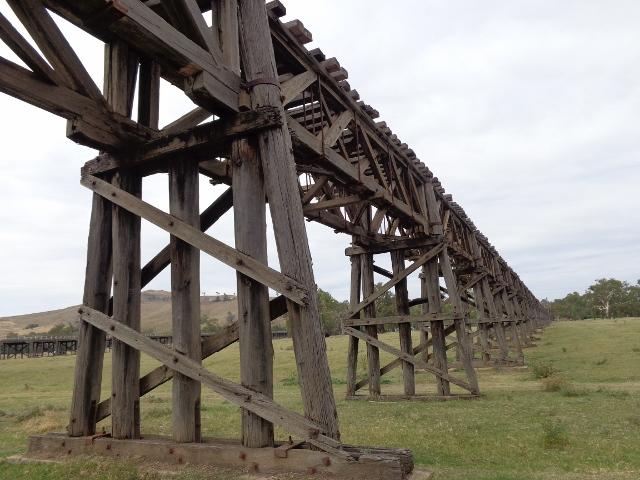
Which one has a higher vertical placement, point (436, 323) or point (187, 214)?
point (187, 214)

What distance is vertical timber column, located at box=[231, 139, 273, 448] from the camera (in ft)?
13.0

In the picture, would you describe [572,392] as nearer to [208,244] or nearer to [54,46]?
[208,244]

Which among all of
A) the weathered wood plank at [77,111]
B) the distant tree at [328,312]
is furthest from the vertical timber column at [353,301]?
the distant tree at [328,312]

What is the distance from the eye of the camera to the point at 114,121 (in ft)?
15.3

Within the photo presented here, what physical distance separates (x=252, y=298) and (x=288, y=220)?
72 centimetres

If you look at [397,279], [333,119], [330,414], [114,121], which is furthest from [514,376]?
[114,121]

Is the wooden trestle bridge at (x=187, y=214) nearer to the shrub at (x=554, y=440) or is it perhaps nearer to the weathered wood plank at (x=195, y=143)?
the weathered wood plank at (x=195, y=143)

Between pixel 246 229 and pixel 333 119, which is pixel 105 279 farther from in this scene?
pixel 333 119

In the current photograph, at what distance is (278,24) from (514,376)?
1514 centimetres

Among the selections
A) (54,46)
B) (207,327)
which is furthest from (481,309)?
(207,327)

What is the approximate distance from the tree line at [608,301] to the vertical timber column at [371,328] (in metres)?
120

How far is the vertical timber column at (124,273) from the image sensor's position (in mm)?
4602

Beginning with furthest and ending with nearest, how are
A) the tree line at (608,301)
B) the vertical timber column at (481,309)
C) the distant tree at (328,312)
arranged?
the tree line at (608,301) → the distant tree at (328,312) → the vertical timber column at (481,309)

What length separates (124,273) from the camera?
4.86 meters
